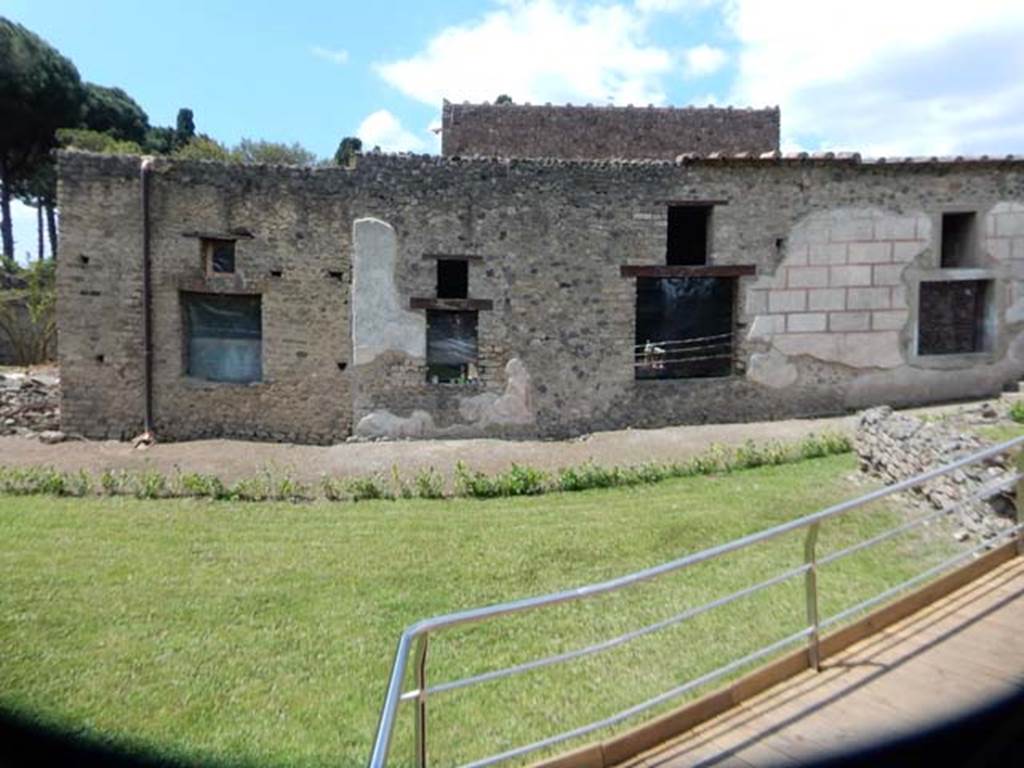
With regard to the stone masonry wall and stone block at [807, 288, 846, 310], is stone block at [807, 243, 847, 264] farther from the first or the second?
stone block at [807, 288, 846, 310]

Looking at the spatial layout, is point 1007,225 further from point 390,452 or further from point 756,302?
point 390,452

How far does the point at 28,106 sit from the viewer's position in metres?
26.2

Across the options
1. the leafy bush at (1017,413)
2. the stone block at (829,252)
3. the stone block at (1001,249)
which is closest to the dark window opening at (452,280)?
the stone block at (829,252)

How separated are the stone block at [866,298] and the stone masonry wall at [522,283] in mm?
39

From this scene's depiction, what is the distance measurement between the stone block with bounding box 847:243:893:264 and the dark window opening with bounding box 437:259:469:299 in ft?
22.2

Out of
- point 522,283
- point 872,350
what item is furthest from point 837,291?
point 522,283

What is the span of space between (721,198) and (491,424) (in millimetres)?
5626

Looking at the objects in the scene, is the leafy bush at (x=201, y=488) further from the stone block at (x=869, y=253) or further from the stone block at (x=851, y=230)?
the stone block at (x=869, y=253)

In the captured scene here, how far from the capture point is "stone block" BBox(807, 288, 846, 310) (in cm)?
1335

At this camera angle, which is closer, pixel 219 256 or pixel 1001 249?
pixel 219 256

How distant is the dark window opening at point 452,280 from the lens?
13.2m

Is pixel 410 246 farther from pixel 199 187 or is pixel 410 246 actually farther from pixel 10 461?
pixel 10 461

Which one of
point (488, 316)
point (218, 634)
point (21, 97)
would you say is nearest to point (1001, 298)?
point (488, 316)

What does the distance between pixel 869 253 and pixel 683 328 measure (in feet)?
11.3
